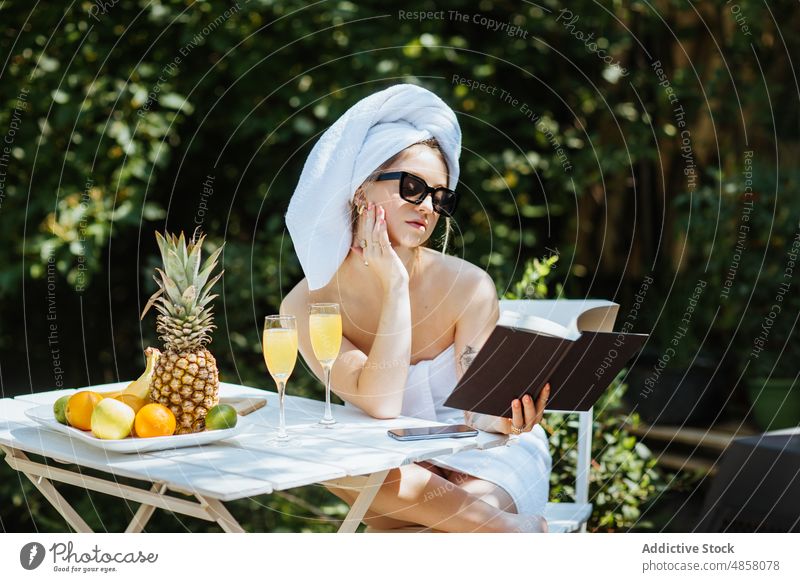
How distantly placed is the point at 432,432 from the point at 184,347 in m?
0.47

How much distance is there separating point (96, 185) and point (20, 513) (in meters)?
1.32

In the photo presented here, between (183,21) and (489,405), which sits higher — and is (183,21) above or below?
above

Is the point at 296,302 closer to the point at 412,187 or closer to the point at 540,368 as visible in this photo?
the point at 412,187

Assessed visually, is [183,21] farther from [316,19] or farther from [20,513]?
[20,513]

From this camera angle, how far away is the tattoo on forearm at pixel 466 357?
6.95ft

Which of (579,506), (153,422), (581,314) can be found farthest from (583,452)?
(153,422)

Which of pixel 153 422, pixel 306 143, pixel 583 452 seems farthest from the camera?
pixel 306 143

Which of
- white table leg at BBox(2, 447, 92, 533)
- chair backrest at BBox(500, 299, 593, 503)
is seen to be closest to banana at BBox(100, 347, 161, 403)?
white table leg at BBox(2, 447, 92, 533)

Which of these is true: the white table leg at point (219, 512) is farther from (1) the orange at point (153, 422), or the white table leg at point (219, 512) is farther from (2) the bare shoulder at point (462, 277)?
(2) the bare shoulder at point (462, 277)

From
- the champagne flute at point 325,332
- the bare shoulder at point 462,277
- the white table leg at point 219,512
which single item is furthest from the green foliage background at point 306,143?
the white table leg at point 219,512

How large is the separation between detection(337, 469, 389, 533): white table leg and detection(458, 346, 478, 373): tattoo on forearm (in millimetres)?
576

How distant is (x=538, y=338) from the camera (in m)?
1.61

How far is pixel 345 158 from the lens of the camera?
2.09m
